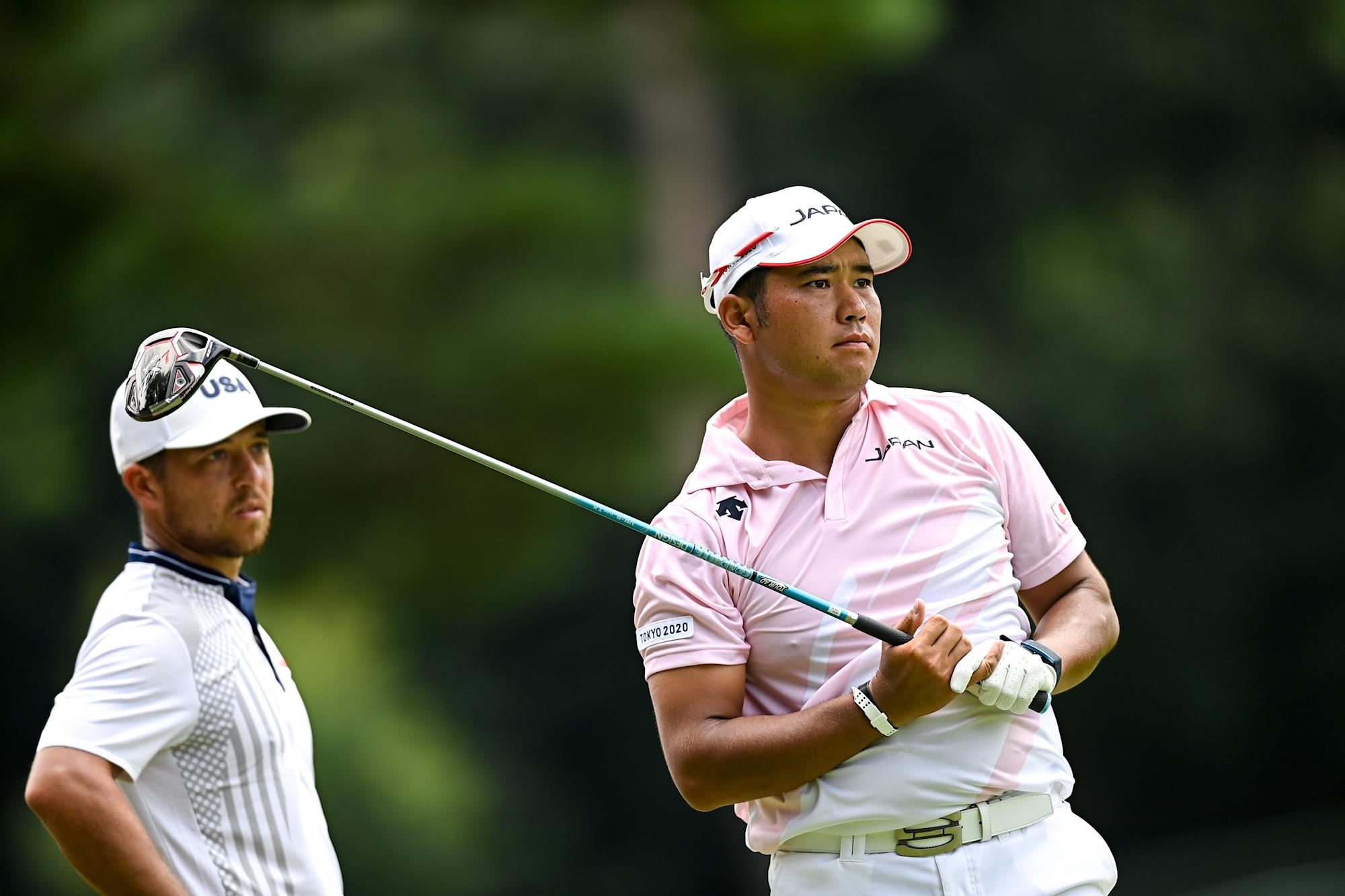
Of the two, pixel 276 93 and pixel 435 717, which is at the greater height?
pixel 276 93

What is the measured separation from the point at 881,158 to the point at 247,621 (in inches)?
443

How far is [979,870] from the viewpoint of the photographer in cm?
257

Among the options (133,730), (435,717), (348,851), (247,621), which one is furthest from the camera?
(435,717)

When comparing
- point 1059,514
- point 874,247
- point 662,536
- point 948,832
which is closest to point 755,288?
point 874,247

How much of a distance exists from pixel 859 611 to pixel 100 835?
1.20 meters

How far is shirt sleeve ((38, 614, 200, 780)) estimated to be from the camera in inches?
105

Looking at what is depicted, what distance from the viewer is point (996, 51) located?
1390 centimetres

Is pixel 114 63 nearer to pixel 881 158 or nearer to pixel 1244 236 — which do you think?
pixel 881 158

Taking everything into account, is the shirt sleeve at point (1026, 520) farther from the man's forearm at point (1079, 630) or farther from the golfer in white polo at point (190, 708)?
the golfer in white polo at point (190, 708)

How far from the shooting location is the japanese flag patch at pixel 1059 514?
2.89m

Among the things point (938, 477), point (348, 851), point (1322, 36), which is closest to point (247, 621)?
point (938, 477)

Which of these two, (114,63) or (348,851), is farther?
(114,63)

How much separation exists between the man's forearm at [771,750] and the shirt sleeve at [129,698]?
82 centimetres

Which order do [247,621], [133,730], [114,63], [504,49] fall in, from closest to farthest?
[133,730]
[247,621]
[114,63]
[504,49]
